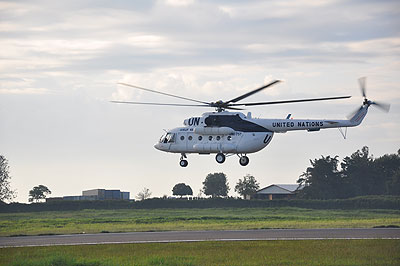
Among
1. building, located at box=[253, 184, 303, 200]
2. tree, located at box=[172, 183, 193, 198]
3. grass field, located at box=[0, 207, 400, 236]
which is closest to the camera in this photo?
grass field, located at box=[0, 207, 400, 236]

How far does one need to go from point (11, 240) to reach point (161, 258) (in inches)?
893

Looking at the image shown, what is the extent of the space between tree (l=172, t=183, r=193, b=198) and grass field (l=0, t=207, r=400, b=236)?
139 ft

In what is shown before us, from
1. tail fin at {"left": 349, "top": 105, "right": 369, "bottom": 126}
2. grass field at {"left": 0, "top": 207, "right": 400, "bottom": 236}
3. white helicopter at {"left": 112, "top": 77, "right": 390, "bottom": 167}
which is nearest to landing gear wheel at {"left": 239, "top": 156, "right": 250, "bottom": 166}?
white helicopter at {"left": 112, "top": 77, "right": 390, "bottom": 167}

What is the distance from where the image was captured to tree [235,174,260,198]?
146 metres

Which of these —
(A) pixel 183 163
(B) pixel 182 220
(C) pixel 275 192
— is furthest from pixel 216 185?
(A) pixel 183 163

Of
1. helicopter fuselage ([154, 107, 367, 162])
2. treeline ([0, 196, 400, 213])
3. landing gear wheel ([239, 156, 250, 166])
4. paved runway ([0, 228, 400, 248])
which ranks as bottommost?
paved runway ([0, 228, 400, 248])

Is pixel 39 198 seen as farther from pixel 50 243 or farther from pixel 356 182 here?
pixel 50 243

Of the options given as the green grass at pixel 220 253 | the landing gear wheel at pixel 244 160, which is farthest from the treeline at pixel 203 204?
the green grass at pixel 220 253

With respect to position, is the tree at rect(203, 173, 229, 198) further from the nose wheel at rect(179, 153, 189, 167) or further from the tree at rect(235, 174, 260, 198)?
the nose wheel at rect(179, 153, 189, 167)

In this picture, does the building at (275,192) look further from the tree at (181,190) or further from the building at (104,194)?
the building at (104,194)

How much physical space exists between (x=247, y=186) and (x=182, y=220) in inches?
2379

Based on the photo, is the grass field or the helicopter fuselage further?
the grass field

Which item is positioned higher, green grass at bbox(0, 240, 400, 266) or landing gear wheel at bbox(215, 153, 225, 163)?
landing gear wheel at bbox(215, 153, 225, 163)

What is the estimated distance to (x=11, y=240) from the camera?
210 ft
